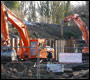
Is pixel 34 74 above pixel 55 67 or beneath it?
beneath

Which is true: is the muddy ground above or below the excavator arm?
below

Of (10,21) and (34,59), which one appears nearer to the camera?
(10,21)

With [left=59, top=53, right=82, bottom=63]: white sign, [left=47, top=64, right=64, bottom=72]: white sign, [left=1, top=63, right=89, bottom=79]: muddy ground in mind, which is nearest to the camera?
[left=1, top=63, right=89, bottom=79]: muddy ground

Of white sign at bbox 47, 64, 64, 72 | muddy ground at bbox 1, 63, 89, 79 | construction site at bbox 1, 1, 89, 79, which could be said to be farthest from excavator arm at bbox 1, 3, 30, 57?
white sign at bbox 47, 64, 64, 72

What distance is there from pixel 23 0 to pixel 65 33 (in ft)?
45.8

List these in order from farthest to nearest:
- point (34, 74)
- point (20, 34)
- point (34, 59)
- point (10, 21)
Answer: point (34, 59), point (20, 34), point (10, 21), point (34, 74)

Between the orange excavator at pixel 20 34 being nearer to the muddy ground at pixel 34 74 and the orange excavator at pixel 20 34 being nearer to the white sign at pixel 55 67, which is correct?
the muddy ground at pixel 34 74

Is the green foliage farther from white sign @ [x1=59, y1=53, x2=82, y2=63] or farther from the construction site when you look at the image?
white sign @ [x1=59, y1=53, x2=82, y2=63]

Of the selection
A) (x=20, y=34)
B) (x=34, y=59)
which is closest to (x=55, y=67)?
(x=34, y=59)

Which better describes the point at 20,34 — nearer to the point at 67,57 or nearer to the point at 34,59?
the point at 34,59

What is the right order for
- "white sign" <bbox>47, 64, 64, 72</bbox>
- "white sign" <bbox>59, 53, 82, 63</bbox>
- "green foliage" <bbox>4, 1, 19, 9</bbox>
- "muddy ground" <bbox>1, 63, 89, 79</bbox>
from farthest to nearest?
"green foliage" <bbox>4, 1, 19, 9</bbox>, "white sign" <bbox>47, 64, 64, 72</bbox>, "white sign" <bbox>59, 53, 82, 63</bbox>, "muddy ground" <bbox>1, 63, 89, 79</bbox>

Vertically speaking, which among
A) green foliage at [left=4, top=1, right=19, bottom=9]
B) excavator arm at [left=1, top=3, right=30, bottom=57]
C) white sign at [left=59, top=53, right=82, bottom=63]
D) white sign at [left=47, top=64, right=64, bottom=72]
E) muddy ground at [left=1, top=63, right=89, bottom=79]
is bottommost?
muddy ground at [left=1, top=63, right=89, bottom=79]

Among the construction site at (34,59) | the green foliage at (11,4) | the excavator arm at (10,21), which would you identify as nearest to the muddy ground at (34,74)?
the construction site at (34,59)

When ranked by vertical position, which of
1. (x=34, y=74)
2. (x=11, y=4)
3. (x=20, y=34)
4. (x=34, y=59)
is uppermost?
(x=11, y=4)
